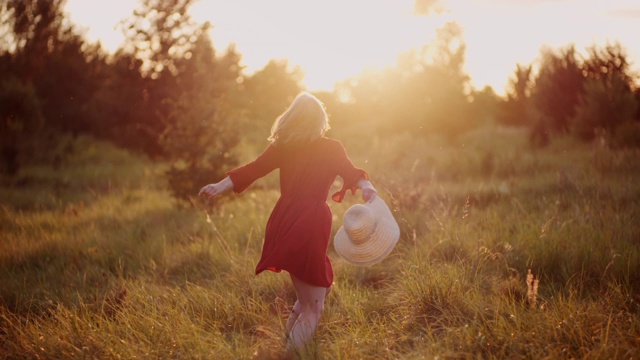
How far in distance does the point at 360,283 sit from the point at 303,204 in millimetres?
1505

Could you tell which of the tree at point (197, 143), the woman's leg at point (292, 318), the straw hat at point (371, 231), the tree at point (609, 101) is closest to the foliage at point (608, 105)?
the tree at point (609, 101)

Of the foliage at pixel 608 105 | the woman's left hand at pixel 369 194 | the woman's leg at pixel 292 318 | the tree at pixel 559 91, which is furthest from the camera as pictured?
the tree at pixel 559 91

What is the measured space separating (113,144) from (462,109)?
12954 millimetres

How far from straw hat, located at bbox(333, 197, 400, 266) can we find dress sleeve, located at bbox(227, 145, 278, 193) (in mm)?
754

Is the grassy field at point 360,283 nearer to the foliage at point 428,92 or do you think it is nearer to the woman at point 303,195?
the woman at point 303,195

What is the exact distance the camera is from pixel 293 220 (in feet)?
10.6

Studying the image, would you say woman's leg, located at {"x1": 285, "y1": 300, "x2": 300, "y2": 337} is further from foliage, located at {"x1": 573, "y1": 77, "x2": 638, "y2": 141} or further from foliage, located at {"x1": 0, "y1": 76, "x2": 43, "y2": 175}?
foliage, located at {"x1": 0, "y1": 76, "x2": 43, "y2": 175}

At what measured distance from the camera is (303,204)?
10.7 ft

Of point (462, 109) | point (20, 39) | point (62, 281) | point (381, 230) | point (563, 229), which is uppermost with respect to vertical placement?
point (20, 39)

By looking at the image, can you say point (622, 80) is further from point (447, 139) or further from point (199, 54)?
point (199, 54)

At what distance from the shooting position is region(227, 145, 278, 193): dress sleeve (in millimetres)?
3439

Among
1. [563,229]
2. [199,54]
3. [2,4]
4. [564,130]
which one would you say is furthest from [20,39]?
[563,229]

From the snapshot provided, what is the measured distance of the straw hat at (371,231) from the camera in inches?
116

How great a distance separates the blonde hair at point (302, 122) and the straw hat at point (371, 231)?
2.06 ft
